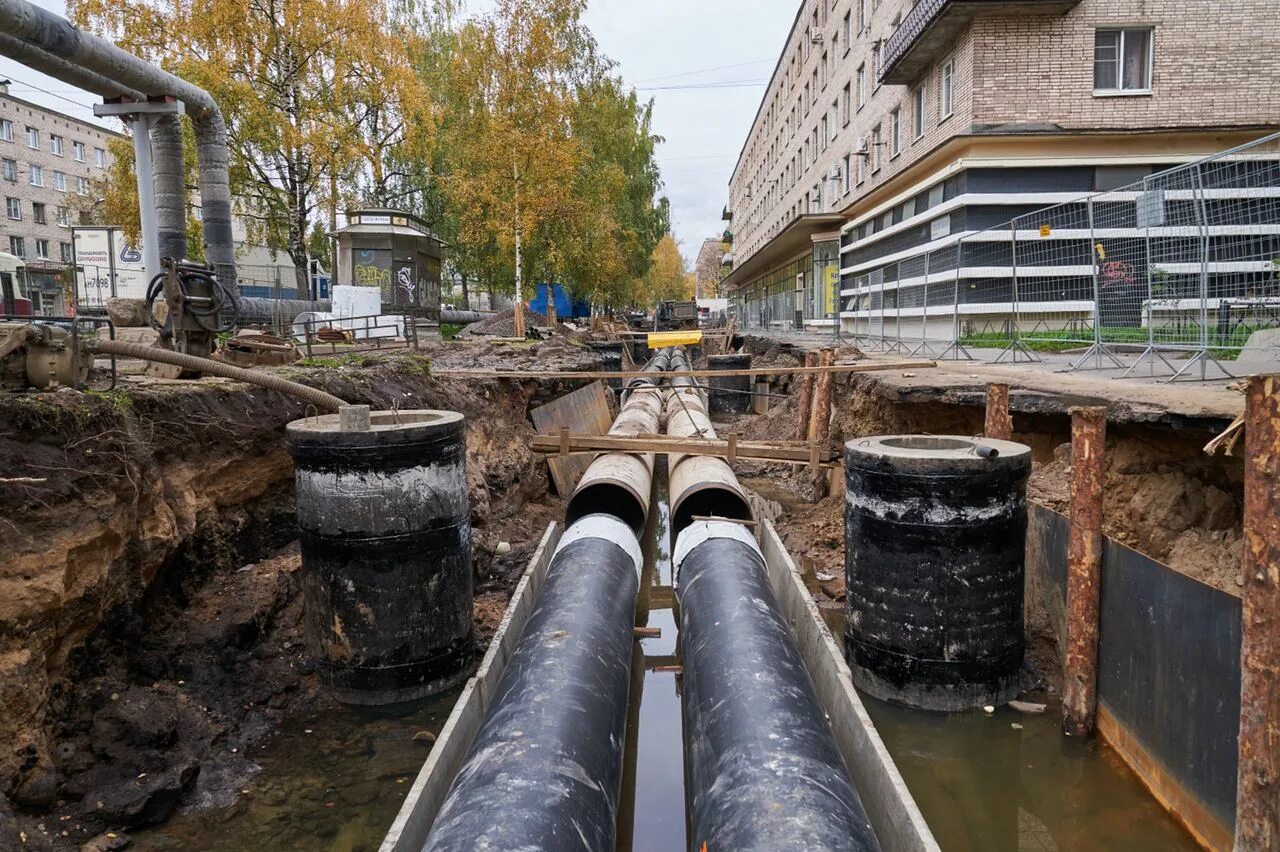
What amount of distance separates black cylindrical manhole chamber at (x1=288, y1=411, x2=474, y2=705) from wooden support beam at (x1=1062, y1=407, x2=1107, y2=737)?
3.71 metres

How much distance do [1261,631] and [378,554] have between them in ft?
14.0

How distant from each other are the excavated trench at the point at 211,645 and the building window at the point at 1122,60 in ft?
41.5

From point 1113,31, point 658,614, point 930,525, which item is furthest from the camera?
point 1113,31

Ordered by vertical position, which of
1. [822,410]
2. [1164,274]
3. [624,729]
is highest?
[1164,274]

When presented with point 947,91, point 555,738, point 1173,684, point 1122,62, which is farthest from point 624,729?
point 1122,62

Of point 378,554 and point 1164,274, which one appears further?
point 1164,274

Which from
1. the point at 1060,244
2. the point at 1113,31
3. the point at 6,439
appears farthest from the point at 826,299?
the point at 6,439

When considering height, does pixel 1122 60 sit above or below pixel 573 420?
above

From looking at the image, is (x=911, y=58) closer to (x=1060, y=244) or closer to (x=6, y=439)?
(x=1060, y=244)

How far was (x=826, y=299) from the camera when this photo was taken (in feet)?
88.5

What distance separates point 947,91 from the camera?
16.8 m

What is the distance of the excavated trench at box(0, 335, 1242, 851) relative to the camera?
11.9ft

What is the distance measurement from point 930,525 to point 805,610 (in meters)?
1.21

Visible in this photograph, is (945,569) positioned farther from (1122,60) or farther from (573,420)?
(1122,60)
